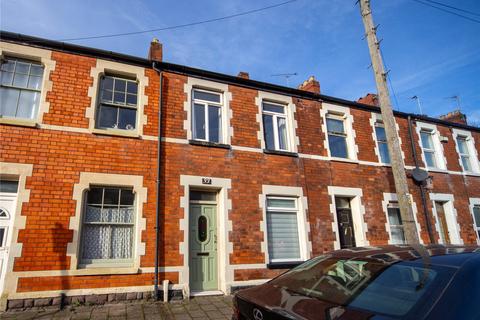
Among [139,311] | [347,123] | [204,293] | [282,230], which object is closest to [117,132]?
[139,311]

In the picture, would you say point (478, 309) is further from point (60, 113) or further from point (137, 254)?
point (60, 113)

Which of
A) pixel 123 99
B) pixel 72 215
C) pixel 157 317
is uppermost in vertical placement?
pixel 123 99

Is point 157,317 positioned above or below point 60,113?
below

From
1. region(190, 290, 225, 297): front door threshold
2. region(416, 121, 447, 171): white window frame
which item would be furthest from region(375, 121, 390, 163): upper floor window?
region(190, 290, 225, 297): front door threshold

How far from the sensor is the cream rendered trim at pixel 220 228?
25.2 ft

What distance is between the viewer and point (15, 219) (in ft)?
21.7

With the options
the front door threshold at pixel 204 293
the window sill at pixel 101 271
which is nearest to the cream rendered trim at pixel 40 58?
the window sill at pixel 101 271

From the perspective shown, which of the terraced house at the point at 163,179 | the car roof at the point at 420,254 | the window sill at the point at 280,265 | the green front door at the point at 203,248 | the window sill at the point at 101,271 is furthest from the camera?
the window sill at the point at 280,265

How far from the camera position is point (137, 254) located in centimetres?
730

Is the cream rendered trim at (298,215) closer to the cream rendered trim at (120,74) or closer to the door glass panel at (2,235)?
the cream rendered trim at (120,74)

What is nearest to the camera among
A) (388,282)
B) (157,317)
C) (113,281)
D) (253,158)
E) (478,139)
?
(388,282)

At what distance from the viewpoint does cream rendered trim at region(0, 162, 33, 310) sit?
20.5 ft

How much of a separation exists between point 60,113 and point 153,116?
87.2 inches

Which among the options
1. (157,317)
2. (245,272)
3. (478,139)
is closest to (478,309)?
(157,317)
